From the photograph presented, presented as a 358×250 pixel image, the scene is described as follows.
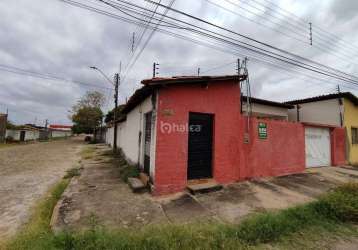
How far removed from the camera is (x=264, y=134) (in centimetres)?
791

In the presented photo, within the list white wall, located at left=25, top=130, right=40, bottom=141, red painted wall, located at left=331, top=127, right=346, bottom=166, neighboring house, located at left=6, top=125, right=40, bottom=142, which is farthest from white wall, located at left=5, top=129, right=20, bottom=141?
red painted wall, located at left=331, top=127, right=346, bottom=166

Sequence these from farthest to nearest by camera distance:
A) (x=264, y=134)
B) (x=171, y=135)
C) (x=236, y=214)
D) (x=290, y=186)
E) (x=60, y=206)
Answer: (x=264, y=134), (x=290, y=186), (x=171, y=135), (x=60, y=206), (x=236, y=214)

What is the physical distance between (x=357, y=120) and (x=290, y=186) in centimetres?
1084

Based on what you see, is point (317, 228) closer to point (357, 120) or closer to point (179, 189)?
point (179, 189)

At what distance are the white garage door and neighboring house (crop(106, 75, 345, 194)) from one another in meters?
2.33

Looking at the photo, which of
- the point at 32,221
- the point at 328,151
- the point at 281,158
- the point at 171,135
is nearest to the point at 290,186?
the point at 281,158

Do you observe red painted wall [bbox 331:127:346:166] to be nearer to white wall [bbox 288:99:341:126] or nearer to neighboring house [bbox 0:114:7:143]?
white wall [bbox 288:99:341:126]

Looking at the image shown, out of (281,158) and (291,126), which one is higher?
(291,126)

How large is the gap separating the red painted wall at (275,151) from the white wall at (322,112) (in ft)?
15.7

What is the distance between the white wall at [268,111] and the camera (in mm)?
12016

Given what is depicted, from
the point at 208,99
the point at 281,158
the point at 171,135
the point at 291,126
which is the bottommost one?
the point at 281,158

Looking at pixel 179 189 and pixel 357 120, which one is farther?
pixel 357 120

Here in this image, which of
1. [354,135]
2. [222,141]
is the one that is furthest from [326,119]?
[222,141]

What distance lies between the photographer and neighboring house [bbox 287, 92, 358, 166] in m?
10.8
